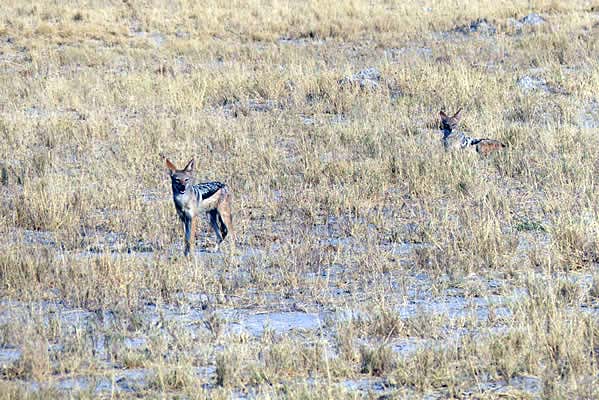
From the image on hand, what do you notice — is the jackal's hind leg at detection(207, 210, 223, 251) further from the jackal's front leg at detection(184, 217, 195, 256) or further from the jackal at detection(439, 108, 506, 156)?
the jackal at detection(439, 108, 506, 156)

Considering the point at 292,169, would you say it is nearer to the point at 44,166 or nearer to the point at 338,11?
the point at 44,166

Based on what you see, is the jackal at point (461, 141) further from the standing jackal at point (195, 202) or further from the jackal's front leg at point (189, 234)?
the jackal's front leg at point (189, 234)

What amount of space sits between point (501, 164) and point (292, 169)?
2534 millimetres

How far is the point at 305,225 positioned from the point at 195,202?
4.90ft

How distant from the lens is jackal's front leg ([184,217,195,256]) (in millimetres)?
8781

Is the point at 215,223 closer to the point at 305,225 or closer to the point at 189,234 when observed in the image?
the point at 189,234

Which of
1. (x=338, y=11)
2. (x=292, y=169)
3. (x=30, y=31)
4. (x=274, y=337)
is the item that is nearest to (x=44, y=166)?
(x=292, y=169)

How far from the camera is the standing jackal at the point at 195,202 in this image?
8648 mm

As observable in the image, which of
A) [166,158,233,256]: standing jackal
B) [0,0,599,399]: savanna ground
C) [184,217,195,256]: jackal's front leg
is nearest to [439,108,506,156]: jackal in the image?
[0,0,599,399]: savanna ground

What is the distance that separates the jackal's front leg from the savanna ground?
0.66 ft

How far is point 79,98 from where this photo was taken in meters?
16.1

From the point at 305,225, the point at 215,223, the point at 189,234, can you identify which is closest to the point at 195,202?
the point at 189,234

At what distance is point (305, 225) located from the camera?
990 cm

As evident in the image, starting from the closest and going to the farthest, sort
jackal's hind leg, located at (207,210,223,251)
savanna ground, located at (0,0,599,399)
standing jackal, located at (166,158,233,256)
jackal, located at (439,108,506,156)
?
savanna ground, located at (0,0,599,399)
standing jackal, located at (166,158,233,256)
jackal's hind leg, located at (207,210,223,251)
jackal, located at (439,108,506,156)
